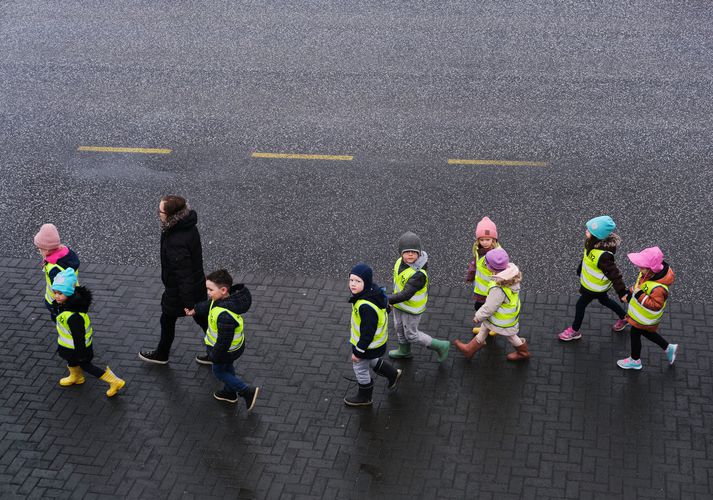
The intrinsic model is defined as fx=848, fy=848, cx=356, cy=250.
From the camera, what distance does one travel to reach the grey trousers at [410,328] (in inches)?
346

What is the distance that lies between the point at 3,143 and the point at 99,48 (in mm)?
3171

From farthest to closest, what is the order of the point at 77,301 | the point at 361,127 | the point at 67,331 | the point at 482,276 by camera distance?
the point at 361,127, the point at 482,276, the point at 67,331, the point at 77,301

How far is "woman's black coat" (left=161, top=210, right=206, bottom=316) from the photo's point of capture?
27.7 ft

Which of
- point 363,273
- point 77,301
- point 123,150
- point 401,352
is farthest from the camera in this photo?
point 123,150

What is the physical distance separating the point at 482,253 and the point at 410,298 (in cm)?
100

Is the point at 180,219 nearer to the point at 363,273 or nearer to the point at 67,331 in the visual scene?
the point at 67,331

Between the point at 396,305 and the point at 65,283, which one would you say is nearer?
the point at 65,283

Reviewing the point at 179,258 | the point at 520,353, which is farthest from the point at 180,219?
the point at 520,353

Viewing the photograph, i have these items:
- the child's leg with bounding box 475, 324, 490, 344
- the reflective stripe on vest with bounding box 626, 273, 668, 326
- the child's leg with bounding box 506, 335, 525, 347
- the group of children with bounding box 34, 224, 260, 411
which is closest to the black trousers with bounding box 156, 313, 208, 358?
the group of children with bounding box 34, 224, 260, 411

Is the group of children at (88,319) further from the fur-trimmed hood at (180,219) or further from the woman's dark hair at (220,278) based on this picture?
the fur-trimmed hood at (180,219)

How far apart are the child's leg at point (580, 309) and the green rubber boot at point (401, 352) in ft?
5.99

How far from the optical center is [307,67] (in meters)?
14.7

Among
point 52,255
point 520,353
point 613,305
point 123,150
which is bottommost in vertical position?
point 52,255

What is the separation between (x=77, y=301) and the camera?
26.9 feet
